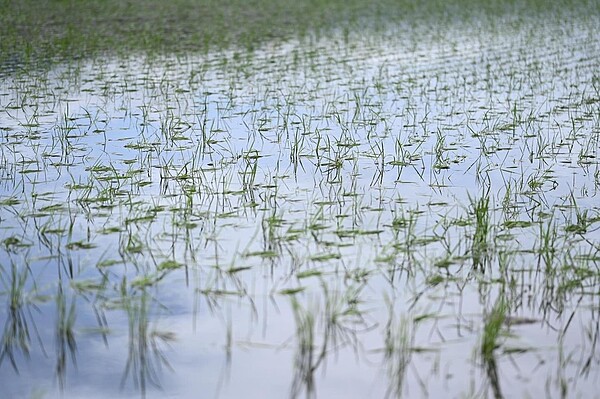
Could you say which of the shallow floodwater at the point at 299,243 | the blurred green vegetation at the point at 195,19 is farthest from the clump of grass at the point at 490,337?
the blurred green vegetation at the point at 195,19

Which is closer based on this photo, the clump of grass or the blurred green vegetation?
the clump of grass

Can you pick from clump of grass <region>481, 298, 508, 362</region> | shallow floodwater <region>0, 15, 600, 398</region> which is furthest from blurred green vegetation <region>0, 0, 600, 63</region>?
clump of grass <region>481, 298, 508, 362</region>

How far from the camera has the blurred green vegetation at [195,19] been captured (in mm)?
12648

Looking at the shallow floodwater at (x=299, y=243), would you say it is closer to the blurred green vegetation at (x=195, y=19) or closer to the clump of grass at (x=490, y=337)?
the clump of grass at (x=490, y=337)

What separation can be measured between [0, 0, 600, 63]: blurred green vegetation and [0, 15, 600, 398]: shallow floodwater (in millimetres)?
3778

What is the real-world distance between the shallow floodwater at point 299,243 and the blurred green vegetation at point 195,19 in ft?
12.4

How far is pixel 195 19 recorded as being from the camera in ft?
54.6

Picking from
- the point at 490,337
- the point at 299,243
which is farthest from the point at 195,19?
the point at 490,337

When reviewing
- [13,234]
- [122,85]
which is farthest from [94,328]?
[122,85]

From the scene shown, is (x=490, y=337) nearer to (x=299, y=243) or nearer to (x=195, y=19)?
(x=299, y=243)

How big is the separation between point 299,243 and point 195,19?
12793 mm

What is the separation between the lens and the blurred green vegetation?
12.6 meters

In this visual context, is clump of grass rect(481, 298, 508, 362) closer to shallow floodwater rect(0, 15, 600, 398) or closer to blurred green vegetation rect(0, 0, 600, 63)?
shallow floodwater rect(0, 15, 600, 398)

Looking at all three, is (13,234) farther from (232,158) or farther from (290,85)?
(290,85)
